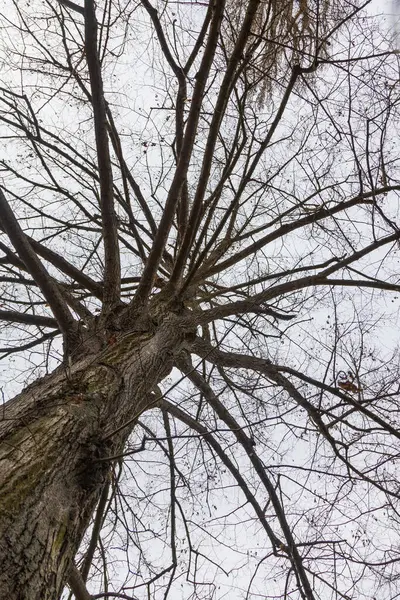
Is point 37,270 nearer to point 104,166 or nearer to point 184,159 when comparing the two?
Result: point 104,166

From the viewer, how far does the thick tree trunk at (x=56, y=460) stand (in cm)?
129

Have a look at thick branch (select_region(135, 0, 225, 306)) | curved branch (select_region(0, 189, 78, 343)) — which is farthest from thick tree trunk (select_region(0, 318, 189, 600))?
thick branch (select_region(135, 0, 225, 306))

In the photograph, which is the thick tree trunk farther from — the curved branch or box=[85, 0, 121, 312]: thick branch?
box=[85, 0, 121, 312]: thick branch

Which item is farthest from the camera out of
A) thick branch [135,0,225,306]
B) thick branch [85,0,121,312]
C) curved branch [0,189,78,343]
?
thick branch [85,0,121,312]

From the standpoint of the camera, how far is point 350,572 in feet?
8.54

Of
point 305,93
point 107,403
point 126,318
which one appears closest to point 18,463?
point 107,403

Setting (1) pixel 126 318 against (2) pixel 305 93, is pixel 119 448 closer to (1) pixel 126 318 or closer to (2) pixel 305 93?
(1) pixel 126 318

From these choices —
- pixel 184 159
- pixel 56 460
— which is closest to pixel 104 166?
pixel 184 159

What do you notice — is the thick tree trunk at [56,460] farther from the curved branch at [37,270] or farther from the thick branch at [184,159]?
the thick branch at [184,159]

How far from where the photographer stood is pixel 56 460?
1605 mm

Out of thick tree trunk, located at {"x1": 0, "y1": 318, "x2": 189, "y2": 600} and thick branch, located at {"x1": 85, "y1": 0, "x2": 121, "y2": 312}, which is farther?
thick branch, located at {"x1": 85, "y1": 0, "x2": 121, "y2": 312}

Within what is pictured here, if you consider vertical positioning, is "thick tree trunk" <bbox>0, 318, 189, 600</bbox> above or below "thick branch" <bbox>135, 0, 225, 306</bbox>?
below

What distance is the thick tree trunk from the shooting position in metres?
1.29

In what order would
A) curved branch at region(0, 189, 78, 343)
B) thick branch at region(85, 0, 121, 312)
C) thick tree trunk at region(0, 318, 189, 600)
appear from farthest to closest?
thick branch at region(85, 0, 121, 312) → curved branch at region(0, 189, 78, 343) → thick tree trunk at region(0, 318, 189, 600)
